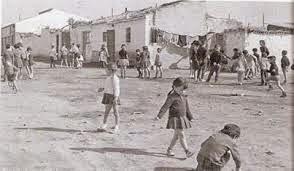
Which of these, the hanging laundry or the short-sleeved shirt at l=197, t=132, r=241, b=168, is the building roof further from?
the short-sleeved shirt at l=197, t=132, r=241, b=168

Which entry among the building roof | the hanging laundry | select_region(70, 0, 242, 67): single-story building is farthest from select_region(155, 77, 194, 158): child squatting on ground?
the building roof

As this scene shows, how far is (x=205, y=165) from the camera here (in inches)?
223

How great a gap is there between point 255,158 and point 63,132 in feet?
11.8

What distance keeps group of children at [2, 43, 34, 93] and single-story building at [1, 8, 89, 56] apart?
19659 millimetres

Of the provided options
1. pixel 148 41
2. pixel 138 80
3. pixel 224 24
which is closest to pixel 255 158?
pixel 138 80

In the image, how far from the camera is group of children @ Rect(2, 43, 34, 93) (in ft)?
48.7

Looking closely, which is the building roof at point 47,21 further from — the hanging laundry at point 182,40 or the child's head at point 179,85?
the child's head at point 179,85

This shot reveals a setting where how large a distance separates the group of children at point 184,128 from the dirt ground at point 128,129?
0.46 metres

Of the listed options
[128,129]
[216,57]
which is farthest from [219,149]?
[216,57]

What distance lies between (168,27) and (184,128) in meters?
21.1

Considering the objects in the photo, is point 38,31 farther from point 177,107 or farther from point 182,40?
point 177,107

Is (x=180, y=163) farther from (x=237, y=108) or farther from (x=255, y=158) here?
(x=237, y=108)

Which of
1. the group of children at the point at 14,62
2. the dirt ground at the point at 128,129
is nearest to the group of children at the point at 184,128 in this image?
the dirt ground at the point at 128,129

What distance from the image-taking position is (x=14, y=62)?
18.0 meters
